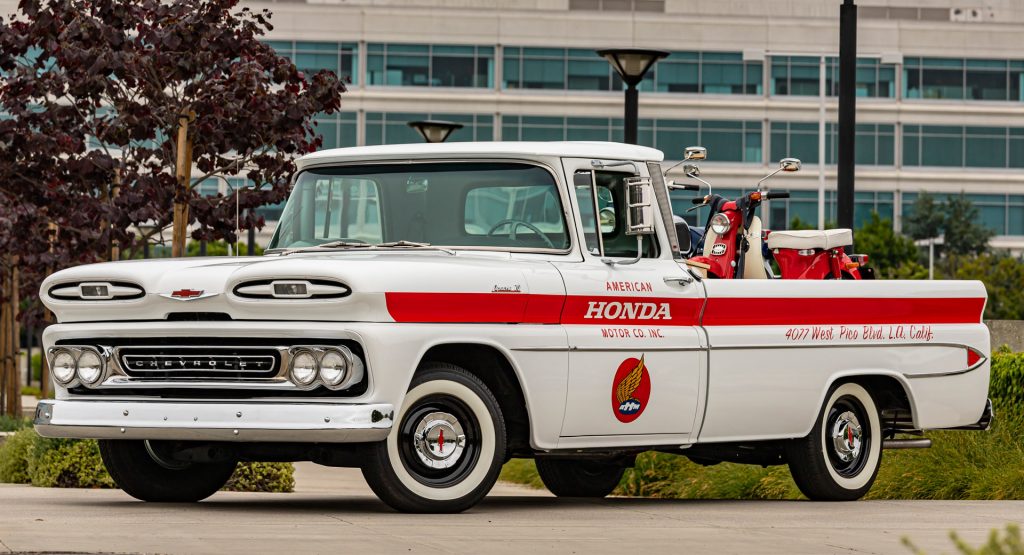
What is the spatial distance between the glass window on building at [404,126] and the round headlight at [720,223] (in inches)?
2669

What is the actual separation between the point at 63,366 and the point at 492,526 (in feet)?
9.12

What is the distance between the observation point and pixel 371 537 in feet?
29.8

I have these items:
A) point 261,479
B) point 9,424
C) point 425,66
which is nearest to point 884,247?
point 425,66

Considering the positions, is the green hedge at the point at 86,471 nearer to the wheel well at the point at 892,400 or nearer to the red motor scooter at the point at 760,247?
the red motor scooter at the point at 760,247

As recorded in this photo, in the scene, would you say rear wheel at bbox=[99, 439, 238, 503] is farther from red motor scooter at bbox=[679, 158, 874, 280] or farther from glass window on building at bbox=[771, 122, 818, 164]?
glass window on building at bbox=[771, 122, 818, 164]

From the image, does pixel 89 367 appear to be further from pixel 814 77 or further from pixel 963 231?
pixel 814 77

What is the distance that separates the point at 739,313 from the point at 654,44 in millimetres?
72573

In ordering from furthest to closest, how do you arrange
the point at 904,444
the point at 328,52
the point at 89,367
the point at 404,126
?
the point at 328,52 → the point at 404,126 → the point at 904,444 → the point at 89,367

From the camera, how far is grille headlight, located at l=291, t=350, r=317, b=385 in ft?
32.8

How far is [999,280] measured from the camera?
71.3 metres

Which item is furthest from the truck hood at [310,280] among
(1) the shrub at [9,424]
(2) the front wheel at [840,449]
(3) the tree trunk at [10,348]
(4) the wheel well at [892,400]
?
(3) the tree trunk at [10,348]

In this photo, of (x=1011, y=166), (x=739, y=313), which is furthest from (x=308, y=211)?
(x=1011, y=166)

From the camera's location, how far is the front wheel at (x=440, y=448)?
33.6 ft

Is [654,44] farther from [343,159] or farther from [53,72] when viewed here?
[343,159]
